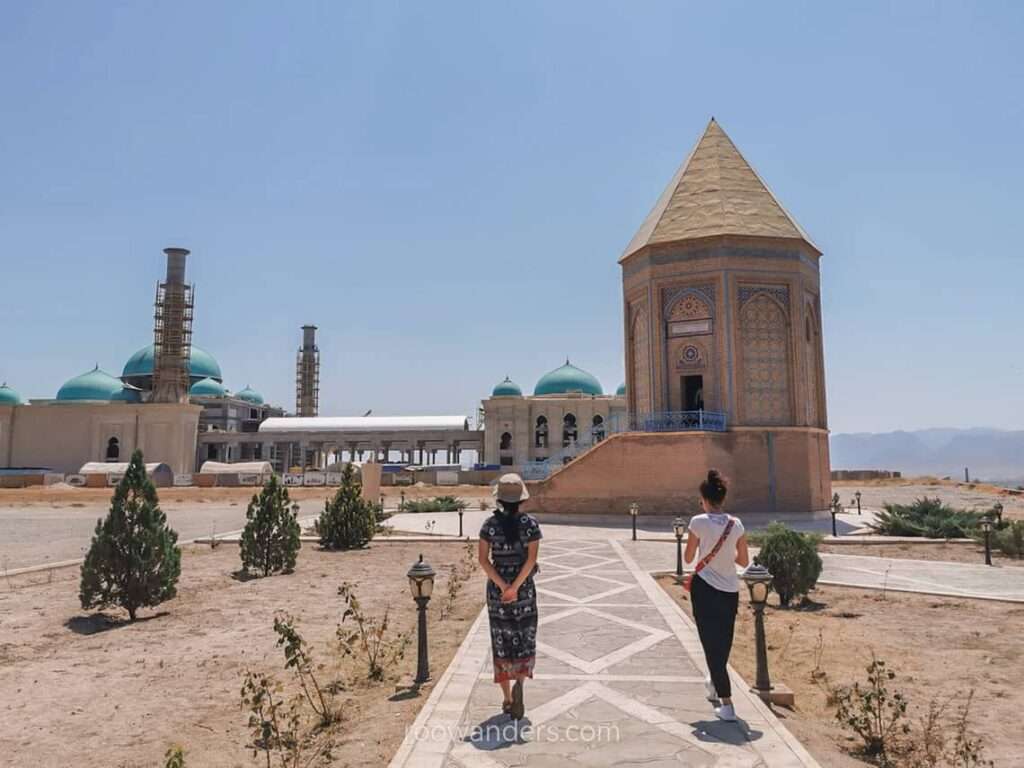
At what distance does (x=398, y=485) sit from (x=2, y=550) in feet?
99.9

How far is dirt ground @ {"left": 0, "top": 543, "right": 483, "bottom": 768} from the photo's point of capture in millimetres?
4645

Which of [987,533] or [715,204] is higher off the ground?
[715,204]

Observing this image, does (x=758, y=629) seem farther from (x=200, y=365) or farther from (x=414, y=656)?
(x=200, y=365)

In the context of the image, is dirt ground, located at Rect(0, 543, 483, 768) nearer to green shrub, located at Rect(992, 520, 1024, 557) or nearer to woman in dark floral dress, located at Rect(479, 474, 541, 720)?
woman in dark floral dress, located at Rect(479, 474, 541, 720)

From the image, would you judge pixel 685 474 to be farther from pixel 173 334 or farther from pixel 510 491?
pixel 173 334

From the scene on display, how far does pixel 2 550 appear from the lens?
14.9 metres

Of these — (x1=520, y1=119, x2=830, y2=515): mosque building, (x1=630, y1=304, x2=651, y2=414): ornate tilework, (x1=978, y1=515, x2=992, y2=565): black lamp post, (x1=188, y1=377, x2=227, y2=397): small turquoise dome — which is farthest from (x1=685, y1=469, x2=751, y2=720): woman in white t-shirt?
(x1=188, y1=377, x2=227, y2=397): small turquoise dome

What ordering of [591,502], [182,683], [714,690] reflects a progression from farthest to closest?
[591,502] → [182,683] → [714,690]

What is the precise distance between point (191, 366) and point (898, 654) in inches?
2444

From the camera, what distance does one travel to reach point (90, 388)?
55.2 meters

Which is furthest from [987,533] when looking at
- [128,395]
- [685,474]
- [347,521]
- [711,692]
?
[128,395]

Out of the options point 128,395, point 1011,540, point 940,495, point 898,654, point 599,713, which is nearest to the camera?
point 599,713

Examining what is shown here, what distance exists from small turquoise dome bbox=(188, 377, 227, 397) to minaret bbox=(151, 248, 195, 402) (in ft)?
14.0

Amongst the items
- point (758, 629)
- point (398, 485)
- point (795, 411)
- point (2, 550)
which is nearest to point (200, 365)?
point (398, 485)
